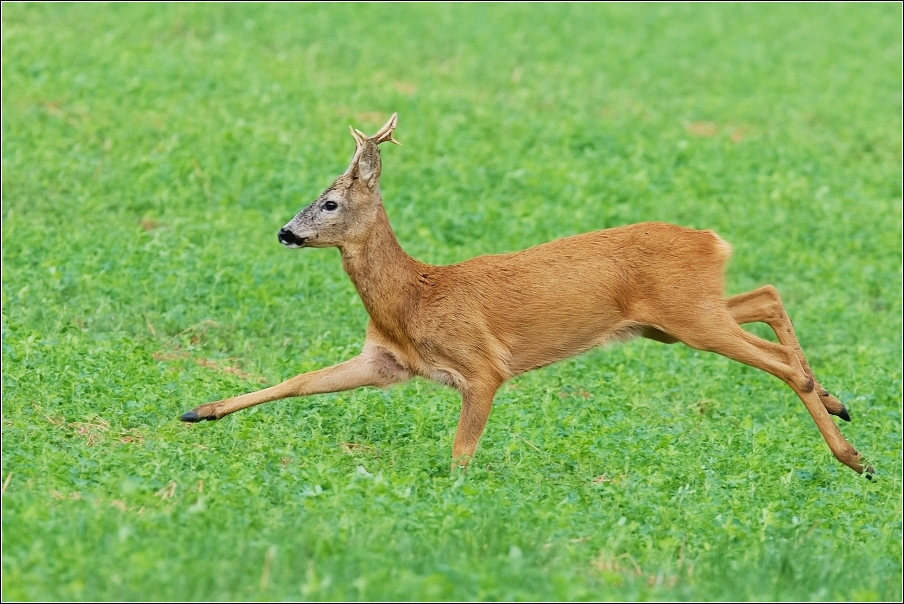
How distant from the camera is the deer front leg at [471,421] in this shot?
750 cm

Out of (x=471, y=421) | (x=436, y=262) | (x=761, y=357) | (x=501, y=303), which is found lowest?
(x=436, y=262)

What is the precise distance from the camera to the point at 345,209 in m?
7.85

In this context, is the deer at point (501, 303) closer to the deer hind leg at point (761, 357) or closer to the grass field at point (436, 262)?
the deer hind leg at point (761, 357)

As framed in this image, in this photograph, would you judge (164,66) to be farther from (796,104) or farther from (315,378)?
(315,378)

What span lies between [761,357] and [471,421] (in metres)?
1.76

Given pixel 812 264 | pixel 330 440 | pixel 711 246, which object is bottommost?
pixel 812 264

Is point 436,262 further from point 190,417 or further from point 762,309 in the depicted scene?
point 190,417

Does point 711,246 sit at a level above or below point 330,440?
above

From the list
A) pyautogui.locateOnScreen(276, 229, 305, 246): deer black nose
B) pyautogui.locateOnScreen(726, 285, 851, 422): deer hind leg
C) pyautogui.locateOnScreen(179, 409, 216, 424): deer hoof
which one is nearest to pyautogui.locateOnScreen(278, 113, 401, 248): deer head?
pyautogui.locateOnScreen(276, 229, 305, 246): deer black nose

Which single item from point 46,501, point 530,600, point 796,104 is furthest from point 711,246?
point 796,104

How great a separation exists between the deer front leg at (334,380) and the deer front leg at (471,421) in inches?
15.9

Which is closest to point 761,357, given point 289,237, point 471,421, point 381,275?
point 471,421

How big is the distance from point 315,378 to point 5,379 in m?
1.71

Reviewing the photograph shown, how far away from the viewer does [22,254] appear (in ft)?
35.6
